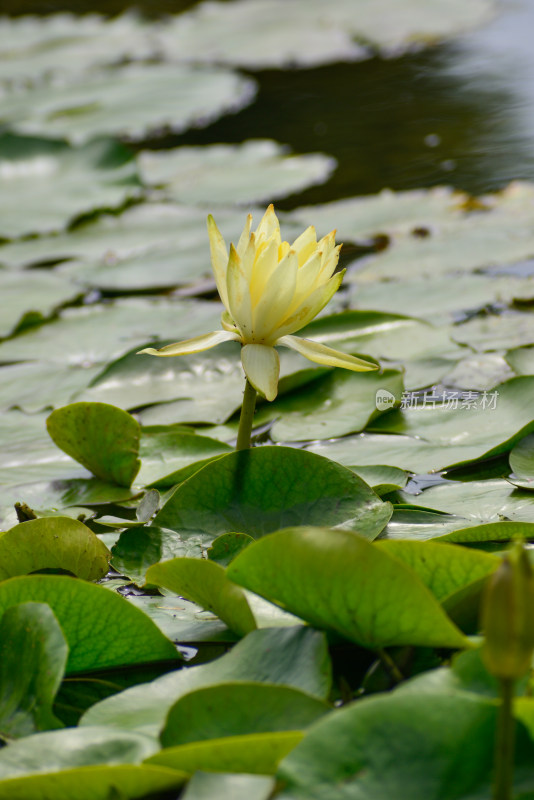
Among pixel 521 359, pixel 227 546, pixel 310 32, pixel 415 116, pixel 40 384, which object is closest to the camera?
pixel 227 546

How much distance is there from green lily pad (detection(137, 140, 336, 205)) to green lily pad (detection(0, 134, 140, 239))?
5.6 inches

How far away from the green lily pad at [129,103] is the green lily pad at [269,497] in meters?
2.83

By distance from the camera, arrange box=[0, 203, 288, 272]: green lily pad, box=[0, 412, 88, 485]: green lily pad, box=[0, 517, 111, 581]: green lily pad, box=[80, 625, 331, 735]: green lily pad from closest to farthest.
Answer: box=[80, 625, 331, 735]: green lily pad → box=[0, 517, 111, 581]: green lily pad → box=[0, 412, 88, 485]: green lily pad → box=[0, 203, 288, 272]: green lily pad

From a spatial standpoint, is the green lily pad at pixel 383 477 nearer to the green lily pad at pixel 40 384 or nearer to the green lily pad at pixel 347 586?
the green lily pad at pixel 347 586

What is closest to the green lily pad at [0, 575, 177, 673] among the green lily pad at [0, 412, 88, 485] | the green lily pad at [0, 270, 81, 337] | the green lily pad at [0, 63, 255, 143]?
the green lily pad at [0, 412, 88, 485]

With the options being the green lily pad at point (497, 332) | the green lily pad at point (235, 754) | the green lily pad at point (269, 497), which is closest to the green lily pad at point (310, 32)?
the green lily pad at point (497, 332)

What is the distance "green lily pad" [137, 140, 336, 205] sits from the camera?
107 inches

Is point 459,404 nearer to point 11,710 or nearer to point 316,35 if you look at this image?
point 11,710

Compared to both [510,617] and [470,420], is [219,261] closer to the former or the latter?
[470,420]

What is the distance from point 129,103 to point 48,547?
3417mm

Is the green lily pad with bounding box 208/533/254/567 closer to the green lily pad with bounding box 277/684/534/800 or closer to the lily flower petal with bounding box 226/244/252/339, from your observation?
the lily flower petal with bounding box 226/244/252/339

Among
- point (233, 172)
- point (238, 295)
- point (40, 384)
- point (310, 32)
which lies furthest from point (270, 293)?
point (310, 32)

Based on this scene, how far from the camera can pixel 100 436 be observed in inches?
47.8

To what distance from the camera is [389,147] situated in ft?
10.1
